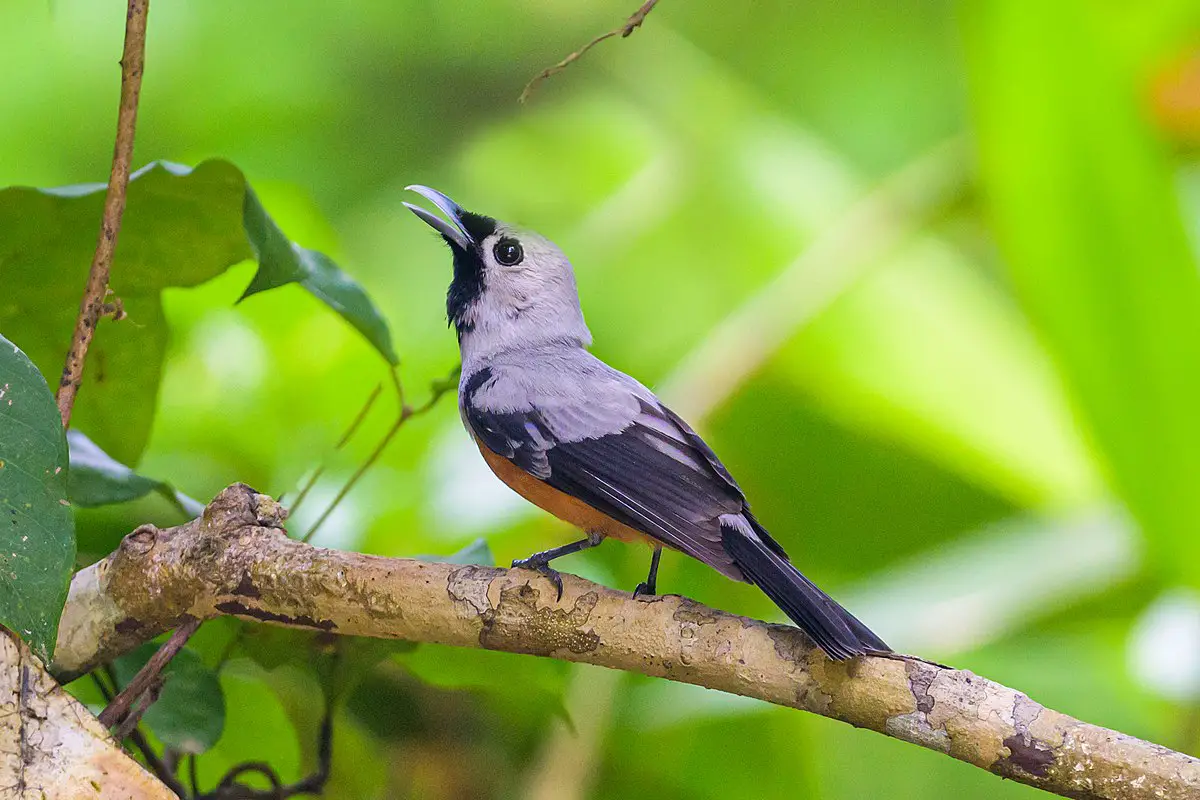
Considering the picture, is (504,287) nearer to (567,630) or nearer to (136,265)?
Answer: (136,265)

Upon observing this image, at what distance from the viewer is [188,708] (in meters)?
1.21

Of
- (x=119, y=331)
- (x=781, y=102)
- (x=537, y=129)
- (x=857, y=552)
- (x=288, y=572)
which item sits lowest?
(x=288, y=572)

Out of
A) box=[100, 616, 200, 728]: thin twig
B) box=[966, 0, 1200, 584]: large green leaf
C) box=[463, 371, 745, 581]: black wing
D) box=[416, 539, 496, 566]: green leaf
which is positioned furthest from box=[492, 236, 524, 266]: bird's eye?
box=[966, 0, 1200, 584]: large green leaf

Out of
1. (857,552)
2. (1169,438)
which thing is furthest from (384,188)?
(1169,438)

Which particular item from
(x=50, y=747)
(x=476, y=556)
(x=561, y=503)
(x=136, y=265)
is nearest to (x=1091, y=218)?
(x=561, y=503)

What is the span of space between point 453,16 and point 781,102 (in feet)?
3.28

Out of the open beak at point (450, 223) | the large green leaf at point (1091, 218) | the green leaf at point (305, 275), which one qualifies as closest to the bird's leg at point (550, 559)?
the green leaf at point (305, 275)

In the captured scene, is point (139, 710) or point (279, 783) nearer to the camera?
point (139, 710)

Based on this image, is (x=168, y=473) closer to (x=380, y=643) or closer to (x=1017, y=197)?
(x=380, y=643)

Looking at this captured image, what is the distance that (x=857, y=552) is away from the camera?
2635 mm

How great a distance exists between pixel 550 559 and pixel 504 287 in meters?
0.51

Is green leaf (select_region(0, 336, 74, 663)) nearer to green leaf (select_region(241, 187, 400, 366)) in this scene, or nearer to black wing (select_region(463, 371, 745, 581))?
green leaf (select_region(241, 187, 400, 366))

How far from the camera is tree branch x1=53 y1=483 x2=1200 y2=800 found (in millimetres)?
866

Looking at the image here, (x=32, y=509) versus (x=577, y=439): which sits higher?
(x=577, y=439)
